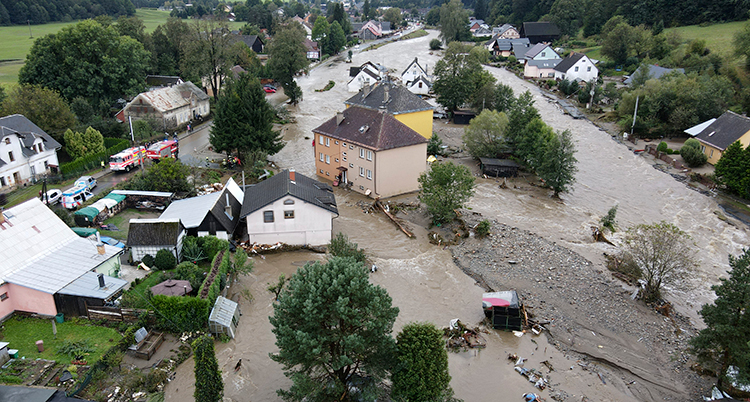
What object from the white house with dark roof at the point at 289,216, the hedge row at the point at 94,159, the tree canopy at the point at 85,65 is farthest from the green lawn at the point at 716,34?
the tree canopy at the point at 85,65

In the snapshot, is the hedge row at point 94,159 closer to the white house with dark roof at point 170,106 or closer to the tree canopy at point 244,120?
the white house with dark roof at point 170,106

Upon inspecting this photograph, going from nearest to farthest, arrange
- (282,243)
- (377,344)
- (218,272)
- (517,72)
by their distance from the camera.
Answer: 1. (377,344)
2. (218,272)
3. (282,243)
4. (517,72)

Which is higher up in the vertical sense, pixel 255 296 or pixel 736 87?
pixel 736 87

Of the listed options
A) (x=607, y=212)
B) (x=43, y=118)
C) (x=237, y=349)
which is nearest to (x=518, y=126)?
(x=607, y=212)

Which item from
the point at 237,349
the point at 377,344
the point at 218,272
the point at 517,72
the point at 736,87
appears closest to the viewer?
the point at 377,344

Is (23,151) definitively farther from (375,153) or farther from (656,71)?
(656,71)

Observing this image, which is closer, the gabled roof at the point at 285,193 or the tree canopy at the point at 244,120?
the gabled roof at the point at 285,193

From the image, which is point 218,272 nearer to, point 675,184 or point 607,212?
point 607,212

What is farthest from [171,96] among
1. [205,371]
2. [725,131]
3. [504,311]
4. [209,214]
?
[725,131]
